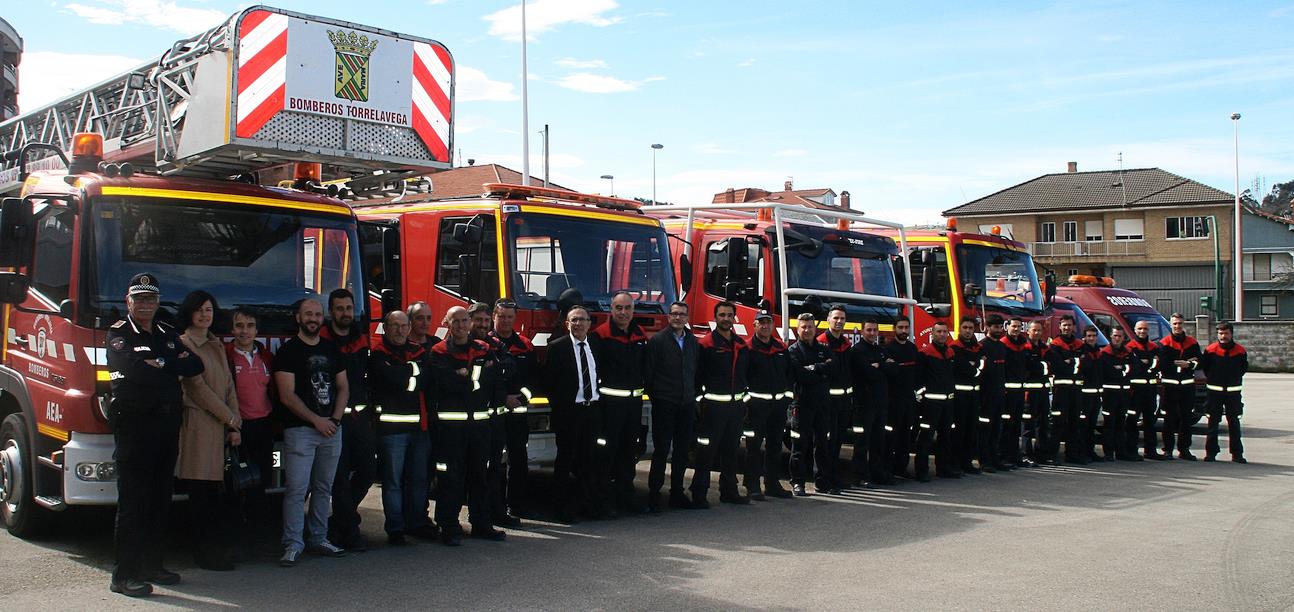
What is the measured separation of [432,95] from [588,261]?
1.95 m

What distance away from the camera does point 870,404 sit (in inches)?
423

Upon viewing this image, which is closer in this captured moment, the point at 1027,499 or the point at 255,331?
the point at 255,331

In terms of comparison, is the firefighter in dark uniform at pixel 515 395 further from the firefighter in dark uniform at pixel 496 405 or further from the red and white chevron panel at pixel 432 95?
the red and white chevron panel at pixel 432 95

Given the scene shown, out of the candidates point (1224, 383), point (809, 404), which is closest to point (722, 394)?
point (809, 404)

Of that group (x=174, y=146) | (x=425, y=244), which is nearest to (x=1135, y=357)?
(x=425, y=244)

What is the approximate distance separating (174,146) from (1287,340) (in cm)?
3560

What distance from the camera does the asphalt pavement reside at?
620cm

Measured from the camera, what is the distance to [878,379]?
10.7m

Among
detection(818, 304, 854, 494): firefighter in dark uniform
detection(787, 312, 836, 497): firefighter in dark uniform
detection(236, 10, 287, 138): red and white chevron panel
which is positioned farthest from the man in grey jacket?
detection(236, 10, 287, 138): red and white chevron panel

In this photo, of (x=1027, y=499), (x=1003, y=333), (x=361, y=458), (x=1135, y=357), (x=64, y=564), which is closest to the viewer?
(x=64, y=564)

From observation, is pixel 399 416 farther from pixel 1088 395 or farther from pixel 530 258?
pixel 1088 395

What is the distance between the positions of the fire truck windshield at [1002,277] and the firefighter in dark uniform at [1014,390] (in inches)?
46.6

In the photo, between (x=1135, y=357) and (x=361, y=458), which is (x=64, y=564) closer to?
(x=361, y=458)

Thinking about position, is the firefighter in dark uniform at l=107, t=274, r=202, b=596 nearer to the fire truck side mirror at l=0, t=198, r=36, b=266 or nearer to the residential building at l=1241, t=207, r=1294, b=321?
the fire truck side mirror at l=0, t=198, r=36, b=266
